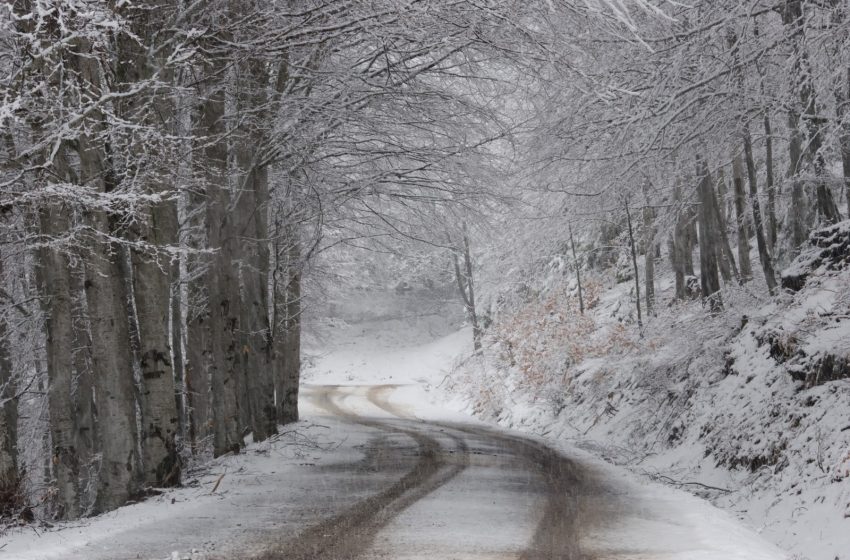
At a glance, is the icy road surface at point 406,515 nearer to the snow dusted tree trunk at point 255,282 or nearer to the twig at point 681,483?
the twig at point 681,483

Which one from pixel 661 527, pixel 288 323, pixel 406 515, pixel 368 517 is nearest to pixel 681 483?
pixel 661 527

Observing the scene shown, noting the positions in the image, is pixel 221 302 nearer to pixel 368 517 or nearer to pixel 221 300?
pixel 221 300

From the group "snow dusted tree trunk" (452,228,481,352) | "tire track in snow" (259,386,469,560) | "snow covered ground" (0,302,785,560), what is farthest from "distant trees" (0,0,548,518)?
"snow dusted tree trunk" (452,228,481,352)

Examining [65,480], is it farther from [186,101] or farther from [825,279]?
[825,279]

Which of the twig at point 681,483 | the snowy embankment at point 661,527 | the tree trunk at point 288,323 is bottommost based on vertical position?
the twig at point 681,483

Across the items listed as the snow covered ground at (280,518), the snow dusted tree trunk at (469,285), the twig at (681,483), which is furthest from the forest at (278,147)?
the snow dusted tree trunk at (469,285)

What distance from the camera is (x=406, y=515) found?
723cm

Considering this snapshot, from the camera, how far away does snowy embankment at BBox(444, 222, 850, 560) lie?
26.4 ft

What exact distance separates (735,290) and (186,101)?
1160cm

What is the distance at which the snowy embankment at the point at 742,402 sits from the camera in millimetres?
8039

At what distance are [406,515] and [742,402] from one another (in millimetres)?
6357

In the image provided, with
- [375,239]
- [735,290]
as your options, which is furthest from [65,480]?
[735,290]

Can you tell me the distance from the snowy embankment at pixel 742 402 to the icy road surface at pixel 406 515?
0.91 metres

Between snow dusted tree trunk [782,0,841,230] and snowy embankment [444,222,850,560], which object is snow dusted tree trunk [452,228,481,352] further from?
snow dusted tree trunk [782,0,841,230]
